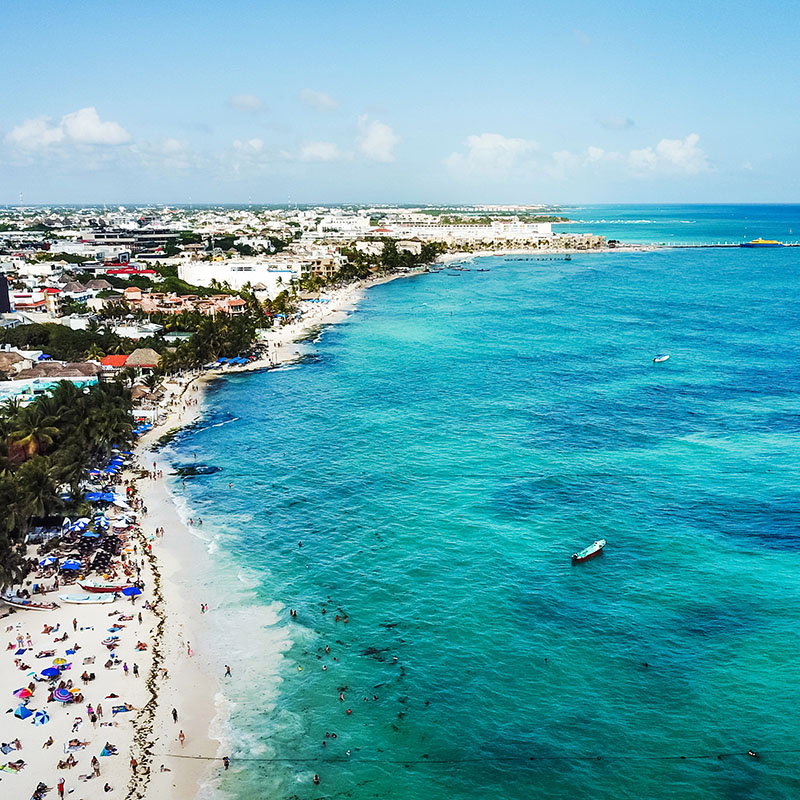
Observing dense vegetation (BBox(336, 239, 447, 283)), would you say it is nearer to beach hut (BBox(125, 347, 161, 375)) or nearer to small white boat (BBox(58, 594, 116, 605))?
beach hut (BBox(125, 347, 161, 375))

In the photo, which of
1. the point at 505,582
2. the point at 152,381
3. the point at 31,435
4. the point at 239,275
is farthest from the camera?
the point at 239,275

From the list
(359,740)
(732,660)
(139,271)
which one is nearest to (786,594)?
(732,660)

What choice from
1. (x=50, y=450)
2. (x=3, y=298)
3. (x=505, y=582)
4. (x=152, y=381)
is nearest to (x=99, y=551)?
(x=50, y=450)

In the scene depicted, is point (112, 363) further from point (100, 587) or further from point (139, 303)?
point (100, 587)

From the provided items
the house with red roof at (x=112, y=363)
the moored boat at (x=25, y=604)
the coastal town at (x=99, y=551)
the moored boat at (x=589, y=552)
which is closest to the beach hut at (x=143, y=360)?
the coastal town at (x=99, y=551)

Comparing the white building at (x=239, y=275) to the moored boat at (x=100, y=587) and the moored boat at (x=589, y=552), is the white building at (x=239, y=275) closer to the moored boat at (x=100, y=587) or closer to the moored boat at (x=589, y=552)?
the moored boat at (x=100, y=587)

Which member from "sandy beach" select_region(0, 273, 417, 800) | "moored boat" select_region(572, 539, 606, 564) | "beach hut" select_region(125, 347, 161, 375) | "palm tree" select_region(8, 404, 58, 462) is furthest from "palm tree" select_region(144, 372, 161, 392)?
"moored boat" select_region(572, 539, 606, 564)

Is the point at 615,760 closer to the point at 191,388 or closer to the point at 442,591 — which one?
the point at 442,591
